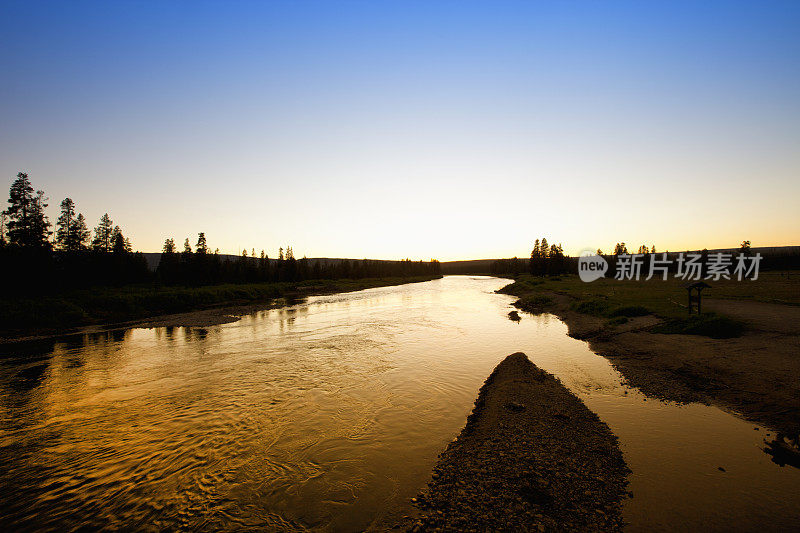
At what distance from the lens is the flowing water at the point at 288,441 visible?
7590 mm

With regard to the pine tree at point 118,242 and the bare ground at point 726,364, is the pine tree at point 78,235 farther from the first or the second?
the bare ground at point 726,364

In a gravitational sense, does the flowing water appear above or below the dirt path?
below

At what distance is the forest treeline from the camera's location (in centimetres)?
4353

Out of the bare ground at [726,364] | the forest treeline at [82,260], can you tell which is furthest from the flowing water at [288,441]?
the forest treeline at [82,260]

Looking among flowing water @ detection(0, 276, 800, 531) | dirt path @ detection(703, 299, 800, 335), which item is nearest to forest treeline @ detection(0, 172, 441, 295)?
flowing water @ detection(0, 276, 800, 531)

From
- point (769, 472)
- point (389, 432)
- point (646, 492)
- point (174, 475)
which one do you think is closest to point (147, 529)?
point (174, 475)

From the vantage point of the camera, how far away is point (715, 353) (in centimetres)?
1789

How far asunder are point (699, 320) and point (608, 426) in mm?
18599

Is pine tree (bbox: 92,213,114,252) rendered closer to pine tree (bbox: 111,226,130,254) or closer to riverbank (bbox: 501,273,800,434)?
pine tree (bbox: 111,226,130,254)

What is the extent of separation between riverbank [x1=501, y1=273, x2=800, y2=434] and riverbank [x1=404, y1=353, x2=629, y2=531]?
19.9 feet

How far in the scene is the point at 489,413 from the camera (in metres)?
12.0

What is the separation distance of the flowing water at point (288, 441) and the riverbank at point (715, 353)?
1.27 metres

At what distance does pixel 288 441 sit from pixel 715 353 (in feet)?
73.4

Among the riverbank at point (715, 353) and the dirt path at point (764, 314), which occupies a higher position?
the dirt path at point (764, 314)
